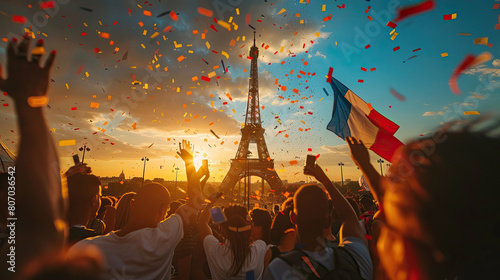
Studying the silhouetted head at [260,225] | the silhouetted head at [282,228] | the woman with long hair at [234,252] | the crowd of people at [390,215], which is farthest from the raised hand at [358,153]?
the silhouetted head at [260,225]

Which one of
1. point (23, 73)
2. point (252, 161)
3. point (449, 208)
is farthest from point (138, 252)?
point (252, 161)

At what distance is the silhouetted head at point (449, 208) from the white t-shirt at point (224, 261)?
2431 mm

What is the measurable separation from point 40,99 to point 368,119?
6712 millimetres

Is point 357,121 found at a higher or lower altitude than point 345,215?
higher

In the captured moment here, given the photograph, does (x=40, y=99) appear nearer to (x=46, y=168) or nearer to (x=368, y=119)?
(x=46, y=168)

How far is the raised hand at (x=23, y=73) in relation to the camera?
133 cm

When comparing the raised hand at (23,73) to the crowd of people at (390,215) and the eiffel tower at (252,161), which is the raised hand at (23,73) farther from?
the eiffel tower at (252,161)

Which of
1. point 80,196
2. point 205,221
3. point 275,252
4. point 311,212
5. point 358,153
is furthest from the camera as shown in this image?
point 275,252

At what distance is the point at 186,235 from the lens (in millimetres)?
3535

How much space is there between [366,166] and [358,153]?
19 cm

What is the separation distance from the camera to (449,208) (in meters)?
1.00

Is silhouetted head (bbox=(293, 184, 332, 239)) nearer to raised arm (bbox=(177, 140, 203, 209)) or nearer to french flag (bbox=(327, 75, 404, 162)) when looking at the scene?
raised arm (bbox=(177, 140, 203, 209))

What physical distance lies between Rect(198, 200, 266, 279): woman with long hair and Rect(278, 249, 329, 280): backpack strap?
1357 millimetres

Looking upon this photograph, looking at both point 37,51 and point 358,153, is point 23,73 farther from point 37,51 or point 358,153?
point 358,153
